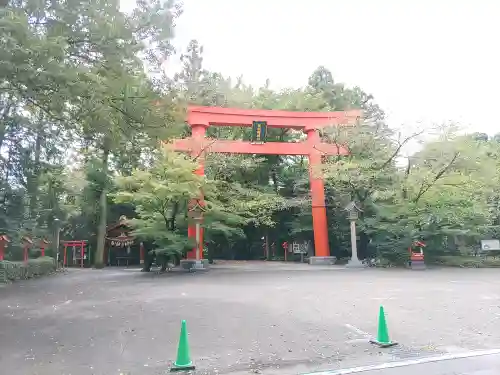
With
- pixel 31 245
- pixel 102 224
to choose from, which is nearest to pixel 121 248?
pixel 102 224

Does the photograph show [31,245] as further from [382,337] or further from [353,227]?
[382,337]

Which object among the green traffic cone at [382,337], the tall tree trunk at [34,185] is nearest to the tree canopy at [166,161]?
the tall tree trunk at [34,185]

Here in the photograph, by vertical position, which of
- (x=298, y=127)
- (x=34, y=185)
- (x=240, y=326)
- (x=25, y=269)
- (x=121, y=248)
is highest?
(x=298, y=127)

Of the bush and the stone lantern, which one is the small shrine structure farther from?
the stone lantern

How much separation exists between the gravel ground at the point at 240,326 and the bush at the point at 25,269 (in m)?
4.85

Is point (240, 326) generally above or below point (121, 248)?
below

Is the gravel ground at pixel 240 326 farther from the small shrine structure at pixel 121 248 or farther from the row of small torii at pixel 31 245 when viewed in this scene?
the small shrine structure at pixel 121 248

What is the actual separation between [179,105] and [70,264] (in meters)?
22.1

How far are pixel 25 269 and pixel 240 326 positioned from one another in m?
14.0

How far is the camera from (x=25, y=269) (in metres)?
16.9

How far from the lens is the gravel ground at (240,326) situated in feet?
16.6

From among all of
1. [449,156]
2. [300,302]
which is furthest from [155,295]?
[449,156]

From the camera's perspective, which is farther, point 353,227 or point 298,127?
point 298,127

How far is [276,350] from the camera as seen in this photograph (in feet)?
17.9
